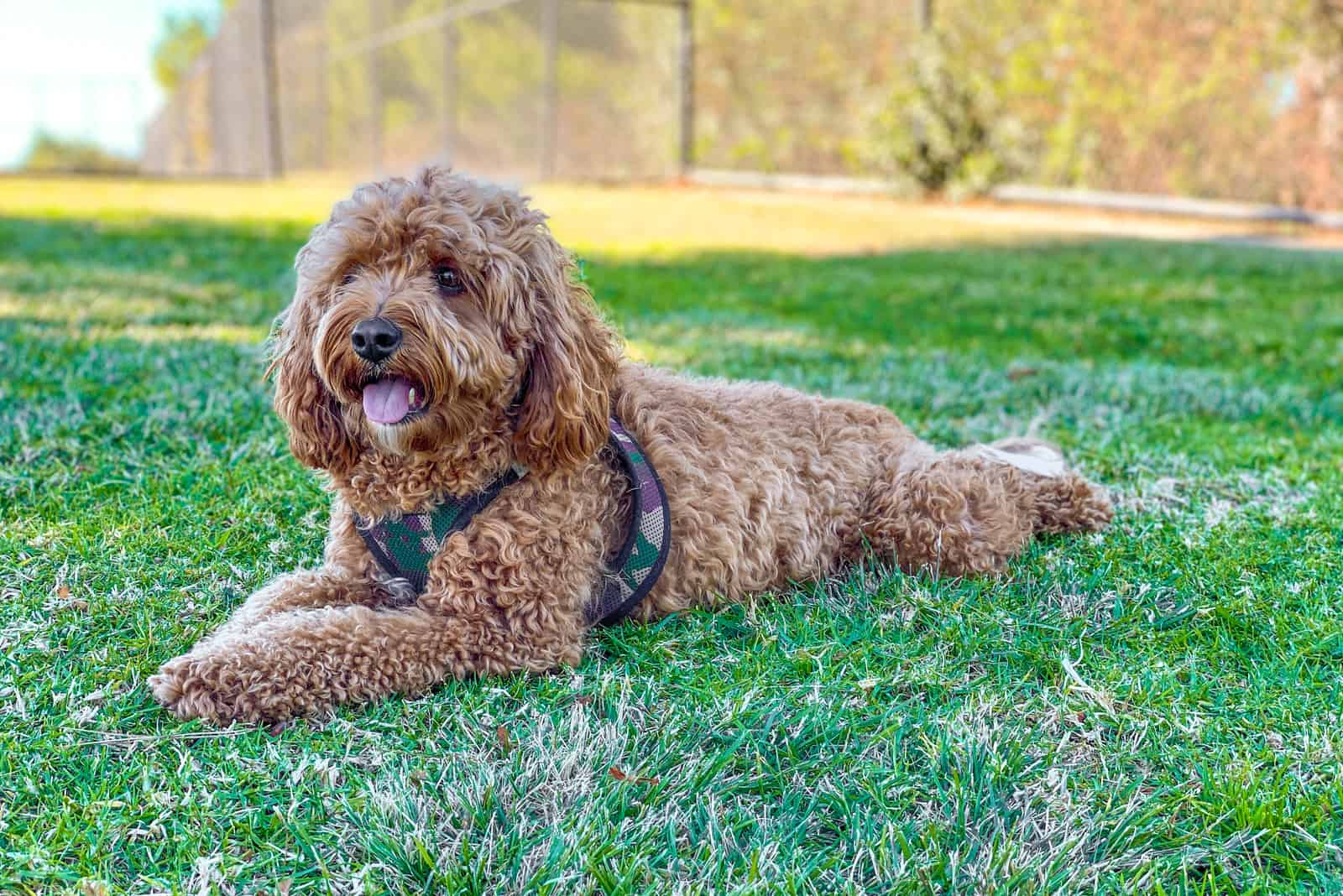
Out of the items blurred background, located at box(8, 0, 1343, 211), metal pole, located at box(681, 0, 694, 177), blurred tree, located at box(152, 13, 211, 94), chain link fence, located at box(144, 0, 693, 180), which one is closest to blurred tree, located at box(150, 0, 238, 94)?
blurred tree, located at box(152, 13, 211, 94)

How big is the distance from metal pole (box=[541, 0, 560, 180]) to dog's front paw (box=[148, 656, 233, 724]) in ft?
65.6

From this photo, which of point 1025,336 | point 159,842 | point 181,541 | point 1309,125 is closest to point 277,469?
point 181,541

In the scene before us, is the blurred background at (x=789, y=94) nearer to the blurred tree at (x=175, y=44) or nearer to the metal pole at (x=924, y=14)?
the metal pole at (x=924, y=14)

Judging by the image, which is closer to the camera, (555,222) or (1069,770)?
(1069,770)

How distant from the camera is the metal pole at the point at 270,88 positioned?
20.8 m

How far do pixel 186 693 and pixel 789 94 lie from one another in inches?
684

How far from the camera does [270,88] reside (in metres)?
20.9

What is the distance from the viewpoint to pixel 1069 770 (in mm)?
2561

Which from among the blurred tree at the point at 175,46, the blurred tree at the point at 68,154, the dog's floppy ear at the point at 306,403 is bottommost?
the dog's floppy ear at the point at 306,403

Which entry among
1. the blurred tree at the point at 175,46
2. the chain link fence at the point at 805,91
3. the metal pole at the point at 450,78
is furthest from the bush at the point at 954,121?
the blurred tree at the point at 175,46

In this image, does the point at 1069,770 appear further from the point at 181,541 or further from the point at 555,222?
the point at 555,222

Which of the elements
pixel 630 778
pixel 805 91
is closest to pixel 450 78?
pixel 805 91

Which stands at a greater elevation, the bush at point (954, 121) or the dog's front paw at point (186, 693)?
the bush at point (954, 121)

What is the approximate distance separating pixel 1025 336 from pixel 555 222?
7.71 m
